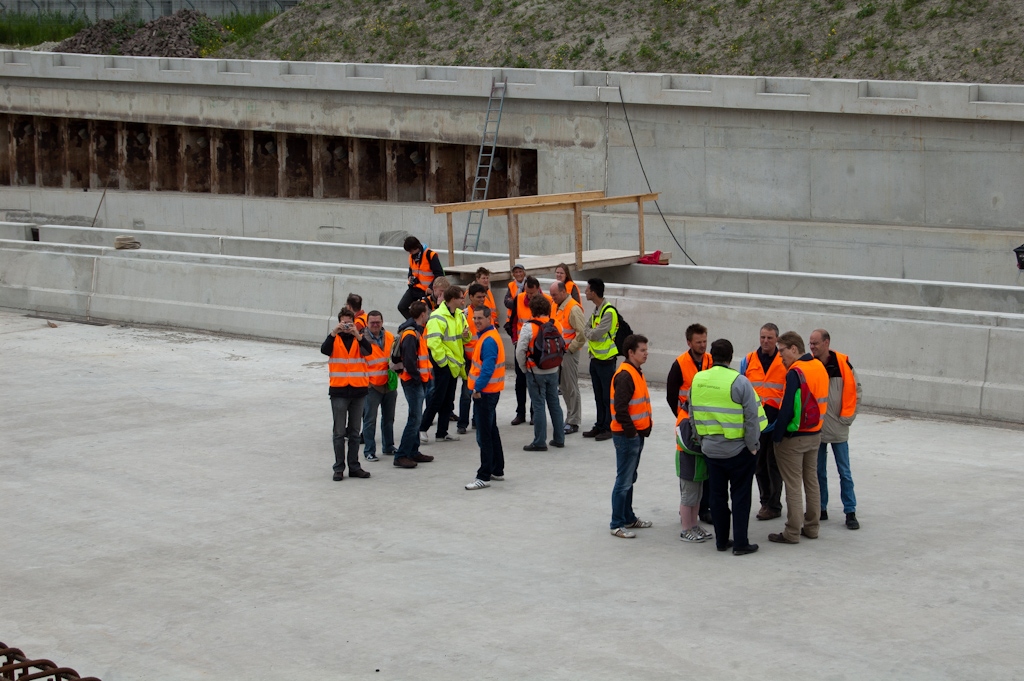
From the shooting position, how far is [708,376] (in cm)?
874

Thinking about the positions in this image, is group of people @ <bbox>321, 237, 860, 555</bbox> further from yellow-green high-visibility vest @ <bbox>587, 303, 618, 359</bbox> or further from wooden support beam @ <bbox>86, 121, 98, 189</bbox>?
wooden support beam @ <bbox>86, 121, 98, 189</bbox>

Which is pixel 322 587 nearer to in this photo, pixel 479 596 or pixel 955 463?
pixel 479 596

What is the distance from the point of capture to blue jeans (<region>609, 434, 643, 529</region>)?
30.5 ft

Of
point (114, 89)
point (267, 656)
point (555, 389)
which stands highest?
point (114, 89)

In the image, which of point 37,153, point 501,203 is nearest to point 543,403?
point 501,203

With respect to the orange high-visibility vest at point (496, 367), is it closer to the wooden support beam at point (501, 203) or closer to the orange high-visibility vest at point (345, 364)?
the orange high-visibility vest at point (345, 364)

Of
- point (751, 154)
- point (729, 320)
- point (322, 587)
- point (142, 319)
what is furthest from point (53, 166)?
point (322, 587)

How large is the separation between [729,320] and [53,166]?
2948 cm

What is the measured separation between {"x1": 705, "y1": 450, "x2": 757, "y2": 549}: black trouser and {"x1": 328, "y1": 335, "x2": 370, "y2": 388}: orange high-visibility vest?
3.71m

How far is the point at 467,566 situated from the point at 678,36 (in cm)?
2243

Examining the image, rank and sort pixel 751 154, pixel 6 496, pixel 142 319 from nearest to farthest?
pixel 6 496 → pixel 142 319 → pixel 751 154

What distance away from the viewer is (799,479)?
911 cm

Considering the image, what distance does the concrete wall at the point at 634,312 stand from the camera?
12812 mm

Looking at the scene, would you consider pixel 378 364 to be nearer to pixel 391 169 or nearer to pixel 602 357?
pixel 602 357
